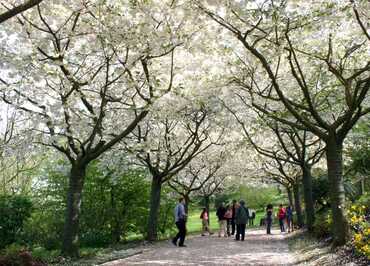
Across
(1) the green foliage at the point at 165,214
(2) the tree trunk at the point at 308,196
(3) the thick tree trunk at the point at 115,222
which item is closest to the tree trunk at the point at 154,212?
(3) the thick tree trunk at the point at 115,222

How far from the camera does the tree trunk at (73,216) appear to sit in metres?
14.4

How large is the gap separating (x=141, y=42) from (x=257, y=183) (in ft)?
118

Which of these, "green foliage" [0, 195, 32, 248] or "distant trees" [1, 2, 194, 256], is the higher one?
"distant trees" [1, 2, 194, 256]

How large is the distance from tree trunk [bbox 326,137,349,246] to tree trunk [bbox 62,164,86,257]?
23.7ft

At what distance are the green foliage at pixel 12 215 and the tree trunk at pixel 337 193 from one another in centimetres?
1388

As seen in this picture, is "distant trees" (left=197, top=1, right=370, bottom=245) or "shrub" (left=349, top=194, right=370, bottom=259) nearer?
"shrub" (left=349, top=194, right=370, bottom=259)

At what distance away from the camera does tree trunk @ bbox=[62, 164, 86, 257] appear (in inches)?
566

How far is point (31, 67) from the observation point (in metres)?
13.1

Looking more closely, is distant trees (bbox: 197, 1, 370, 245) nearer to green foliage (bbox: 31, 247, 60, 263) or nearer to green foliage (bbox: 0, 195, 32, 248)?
green foliage (bbox: 31, 247, 60, 263)

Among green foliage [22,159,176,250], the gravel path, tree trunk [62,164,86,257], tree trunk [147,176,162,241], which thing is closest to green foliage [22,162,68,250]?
green foliage [22,159,176,250]

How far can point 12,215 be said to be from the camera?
21.2 meters

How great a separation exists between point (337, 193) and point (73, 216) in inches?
300

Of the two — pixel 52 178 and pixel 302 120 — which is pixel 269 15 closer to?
pixel 302 120

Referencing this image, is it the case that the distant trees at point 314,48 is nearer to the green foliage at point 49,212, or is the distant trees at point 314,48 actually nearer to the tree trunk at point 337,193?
the tree trunk at point 337,193
